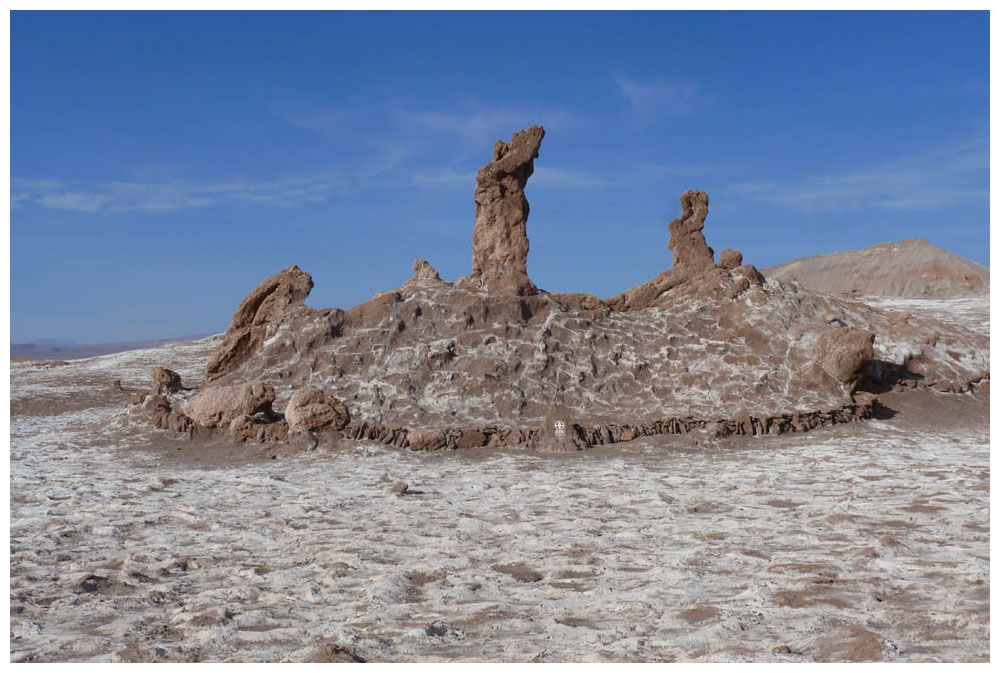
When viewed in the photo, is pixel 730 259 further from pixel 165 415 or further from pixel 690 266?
pixel 165 415

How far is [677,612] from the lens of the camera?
431cm

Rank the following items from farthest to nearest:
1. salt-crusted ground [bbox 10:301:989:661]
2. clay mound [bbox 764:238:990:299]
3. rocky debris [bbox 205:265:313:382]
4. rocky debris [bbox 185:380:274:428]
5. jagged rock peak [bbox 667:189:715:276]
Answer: clay mound [bbox 764:238:990:299]
jagged rock peak [bbox 667:189:715:276]
rocky debris [bbox 205:265:313:382]
rocky debris [bbox 185:380:274:428]
salt-crusted ground [bbox 10:301:989:661]

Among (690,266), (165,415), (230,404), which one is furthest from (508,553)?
(690,266)

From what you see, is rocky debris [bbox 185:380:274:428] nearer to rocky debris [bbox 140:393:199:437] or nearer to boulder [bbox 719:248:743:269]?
rocky debris [bbox 140:393:199:437]

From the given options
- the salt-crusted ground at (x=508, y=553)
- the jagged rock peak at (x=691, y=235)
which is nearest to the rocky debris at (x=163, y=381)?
the salt-crusted ground at (x=508, y=553)

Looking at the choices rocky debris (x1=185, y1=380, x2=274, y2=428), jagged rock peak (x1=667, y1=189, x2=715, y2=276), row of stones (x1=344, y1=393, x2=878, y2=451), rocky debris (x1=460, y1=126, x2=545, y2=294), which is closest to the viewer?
row of stones (x1=344, y1=393, x2=878, y2=451)

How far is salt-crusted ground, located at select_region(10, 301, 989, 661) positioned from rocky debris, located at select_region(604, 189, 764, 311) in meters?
5.59

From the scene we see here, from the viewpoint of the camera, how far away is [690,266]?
15.8 m

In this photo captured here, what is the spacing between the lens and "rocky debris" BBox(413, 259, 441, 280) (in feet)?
64.3

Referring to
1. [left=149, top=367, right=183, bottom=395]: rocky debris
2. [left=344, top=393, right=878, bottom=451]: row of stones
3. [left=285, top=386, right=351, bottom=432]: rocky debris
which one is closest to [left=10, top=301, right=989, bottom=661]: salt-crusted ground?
[left=344, top=393, right=878, bottom=451]: row of stones

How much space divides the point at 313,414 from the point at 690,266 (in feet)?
27.3

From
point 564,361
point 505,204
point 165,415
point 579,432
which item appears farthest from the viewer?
point 505,204

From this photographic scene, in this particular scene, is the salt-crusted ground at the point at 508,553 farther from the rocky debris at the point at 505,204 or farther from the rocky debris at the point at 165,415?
the rocky debris at the point at 505,204

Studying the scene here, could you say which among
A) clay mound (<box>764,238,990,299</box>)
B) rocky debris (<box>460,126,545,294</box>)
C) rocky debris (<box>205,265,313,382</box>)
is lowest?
rocky debris (<box>205,265,313,382</box>)
